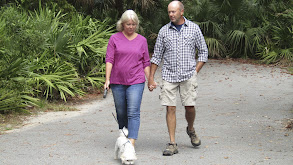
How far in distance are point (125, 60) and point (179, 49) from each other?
0.75 meters

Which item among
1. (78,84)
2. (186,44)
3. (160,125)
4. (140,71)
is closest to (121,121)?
(140,71)

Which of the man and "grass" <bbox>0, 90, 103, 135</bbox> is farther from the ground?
the man

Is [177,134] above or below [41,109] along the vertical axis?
above

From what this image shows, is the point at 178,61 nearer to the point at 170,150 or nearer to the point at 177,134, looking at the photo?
the point at 170,150

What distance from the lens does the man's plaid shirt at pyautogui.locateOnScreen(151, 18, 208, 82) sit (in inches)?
251

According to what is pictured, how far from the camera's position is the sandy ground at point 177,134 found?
6.13 m

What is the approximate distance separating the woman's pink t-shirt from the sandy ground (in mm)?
987

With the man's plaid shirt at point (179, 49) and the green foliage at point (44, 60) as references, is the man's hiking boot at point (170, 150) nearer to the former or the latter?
the man's plaid shirt at point (179, 49)

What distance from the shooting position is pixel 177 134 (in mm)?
7781

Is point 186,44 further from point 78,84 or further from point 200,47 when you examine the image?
point 78,84

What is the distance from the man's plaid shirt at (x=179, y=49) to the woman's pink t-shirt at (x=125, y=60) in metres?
0.40

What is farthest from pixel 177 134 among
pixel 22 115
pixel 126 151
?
pixel 22 115

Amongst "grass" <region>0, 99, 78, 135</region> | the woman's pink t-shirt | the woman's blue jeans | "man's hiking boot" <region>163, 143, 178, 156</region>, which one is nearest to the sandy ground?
"man's hiking boot" <region>163, 143, 178, 156</region>

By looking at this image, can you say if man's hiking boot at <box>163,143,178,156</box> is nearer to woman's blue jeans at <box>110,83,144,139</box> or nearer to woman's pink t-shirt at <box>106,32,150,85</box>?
woman's blue jeans at <box>110,83,144,139</box>
